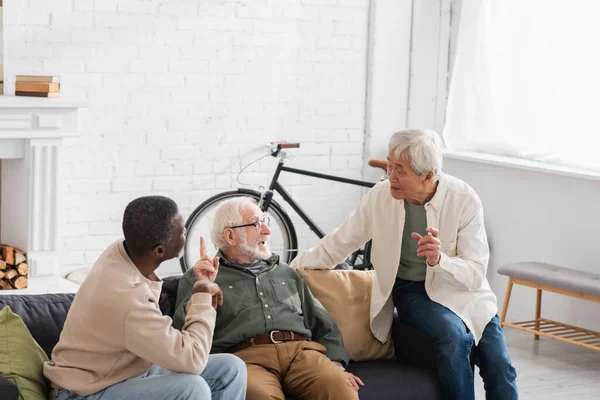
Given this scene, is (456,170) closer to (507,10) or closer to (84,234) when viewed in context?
(507,10)

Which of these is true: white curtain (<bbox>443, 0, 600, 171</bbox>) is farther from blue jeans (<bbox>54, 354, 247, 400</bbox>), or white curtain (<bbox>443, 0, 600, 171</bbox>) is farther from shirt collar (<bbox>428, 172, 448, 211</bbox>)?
blue jeans (<bbox>54, 354, 247, 400</bbox>)

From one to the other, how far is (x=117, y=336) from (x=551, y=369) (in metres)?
2.86

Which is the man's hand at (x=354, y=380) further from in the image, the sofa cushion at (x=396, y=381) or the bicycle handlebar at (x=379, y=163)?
the bicycle handlebar at (x=379, y=163)

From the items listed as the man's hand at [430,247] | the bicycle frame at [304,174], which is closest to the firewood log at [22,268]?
the bicycle frame at [304,174]

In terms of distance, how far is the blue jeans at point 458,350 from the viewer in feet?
11.1

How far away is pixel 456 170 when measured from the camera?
6.22 metres

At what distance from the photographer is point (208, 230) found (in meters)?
5.94

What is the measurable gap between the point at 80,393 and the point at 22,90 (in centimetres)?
267

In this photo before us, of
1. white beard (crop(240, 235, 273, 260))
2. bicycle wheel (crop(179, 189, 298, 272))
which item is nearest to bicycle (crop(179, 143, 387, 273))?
bicycle wheel (crop(179, 189, 298, 272))

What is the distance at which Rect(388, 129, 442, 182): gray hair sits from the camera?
358 cm

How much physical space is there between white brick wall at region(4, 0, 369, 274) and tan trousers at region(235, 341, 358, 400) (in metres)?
2.50

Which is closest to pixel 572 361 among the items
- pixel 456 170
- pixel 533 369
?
pixel 533 369

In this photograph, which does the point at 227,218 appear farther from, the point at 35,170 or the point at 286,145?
the point at 286,145

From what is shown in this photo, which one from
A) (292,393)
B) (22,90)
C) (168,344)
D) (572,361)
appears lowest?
(572,361)
